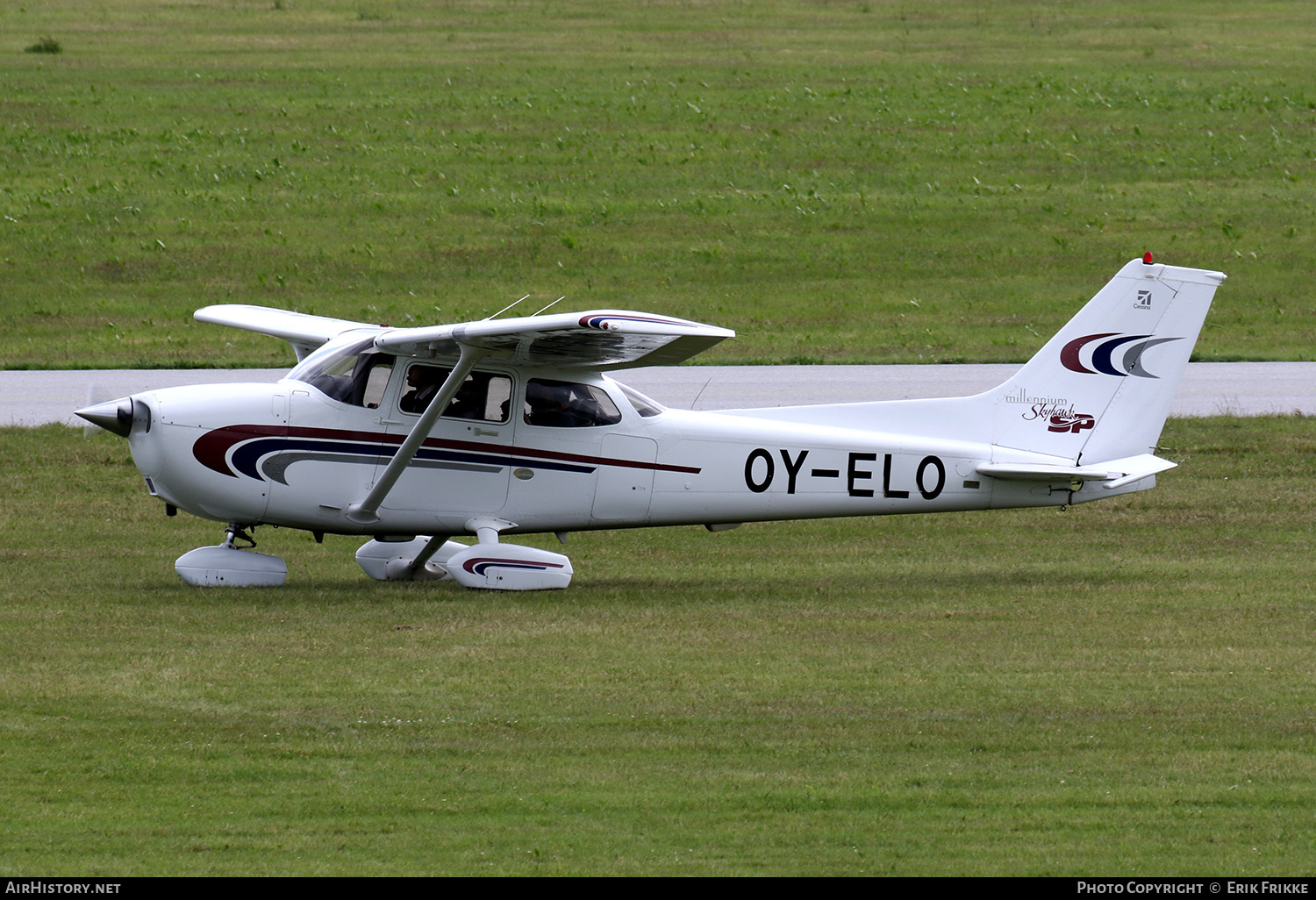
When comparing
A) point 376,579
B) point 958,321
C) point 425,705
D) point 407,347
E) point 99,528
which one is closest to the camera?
point 425,705

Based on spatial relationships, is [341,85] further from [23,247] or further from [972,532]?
[972,532]

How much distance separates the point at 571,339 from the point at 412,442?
1.48 meters

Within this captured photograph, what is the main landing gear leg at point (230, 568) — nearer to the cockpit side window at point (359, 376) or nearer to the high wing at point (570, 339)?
the cockpit side window at point (359, 376)

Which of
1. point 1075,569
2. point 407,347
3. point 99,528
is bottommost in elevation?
point 99,528

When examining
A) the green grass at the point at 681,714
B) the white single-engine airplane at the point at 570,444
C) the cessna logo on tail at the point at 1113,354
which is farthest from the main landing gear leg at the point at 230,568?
the cessna logo on tail at the point at 1113,354

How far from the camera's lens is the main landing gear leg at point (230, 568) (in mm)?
12547

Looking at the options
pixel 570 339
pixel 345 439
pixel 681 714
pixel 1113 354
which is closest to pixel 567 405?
pixel 570 339

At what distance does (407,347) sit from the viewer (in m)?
12.4

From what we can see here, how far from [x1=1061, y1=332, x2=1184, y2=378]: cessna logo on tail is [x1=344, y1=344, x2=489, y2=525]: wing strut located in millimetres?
5043

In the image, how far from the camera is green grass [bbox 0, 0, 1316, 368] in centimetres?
2864

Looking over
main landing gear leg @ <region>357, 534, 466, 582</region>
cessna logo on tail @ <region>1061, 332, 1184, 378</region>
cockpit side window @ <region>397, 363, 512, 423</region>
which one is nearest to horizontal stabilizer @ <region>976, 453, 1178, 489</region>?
cessna logo on tail @ <region>1061, 332, 1184, 378</region>

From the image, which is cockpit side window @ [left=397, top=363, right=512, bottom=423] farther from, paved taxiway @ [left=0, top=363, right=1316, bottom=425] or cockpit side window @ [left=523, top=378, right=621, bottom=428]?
paved taxiway @ [left=0, top=363, right=1316, bottom=425]

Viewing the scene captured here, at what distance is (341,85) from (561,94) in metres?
5.67

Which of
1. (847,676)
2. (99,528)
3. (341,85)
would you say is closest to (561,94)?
(341,85)
